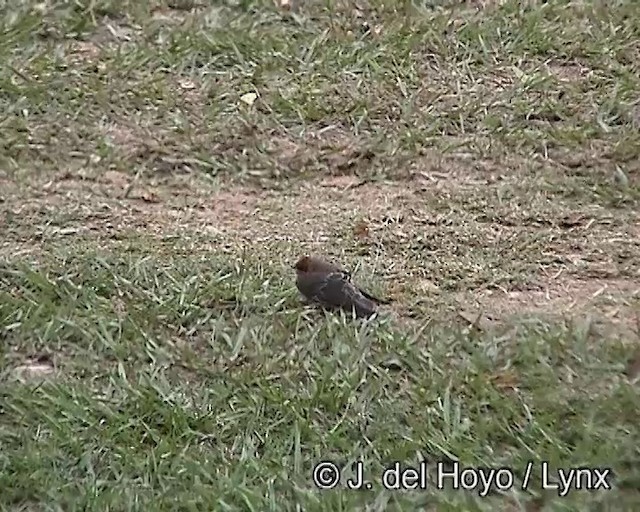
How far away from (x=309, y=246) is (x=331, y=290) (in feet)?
1.19

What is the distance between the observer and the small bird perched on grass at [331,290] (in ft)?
11.4

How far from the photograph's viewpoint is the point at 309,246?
3.81 meters

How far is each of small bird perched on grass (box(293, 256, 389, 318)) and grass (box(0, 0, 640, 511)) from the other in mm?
42

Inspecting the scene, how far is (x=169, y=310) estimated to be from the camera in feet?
11.5

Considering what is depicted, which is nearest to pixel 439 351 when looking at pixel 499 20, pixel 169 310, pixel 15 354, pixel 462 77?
pixel 169 310

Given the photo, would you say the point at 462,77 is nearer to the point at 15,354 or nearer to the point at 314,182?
the point at 314,182

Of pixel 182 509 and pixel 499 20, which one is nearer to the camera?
pixel 182 509

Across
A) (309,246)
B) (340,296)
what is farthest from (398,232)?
(340,296)

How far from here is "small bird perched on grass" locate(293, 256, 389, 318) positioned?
347 cm

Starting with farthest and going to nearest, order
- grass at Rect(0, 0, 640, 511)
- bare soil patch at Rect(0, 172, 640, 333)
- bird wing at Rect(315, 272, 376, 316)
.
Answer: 1. bare soil patch at Rect(0, 172, 640, 333)
2. bird wing at Rect(315, 272, 376, 316)
3. grass at Rect(0, 0, 640, 511)

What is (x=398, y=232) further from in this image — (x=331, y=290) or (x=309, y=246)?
(x=331, y=290)

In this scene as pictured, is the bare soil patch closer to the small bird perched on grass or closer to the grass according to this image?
the grass

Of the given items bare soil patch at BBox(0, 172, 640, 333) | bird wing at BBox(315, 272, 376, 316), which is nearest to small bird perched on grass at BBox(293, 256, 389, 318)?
bird wing at BBox(315, 272, 376, 316)

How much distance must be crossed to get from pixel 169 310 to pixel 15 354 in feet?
1.43
